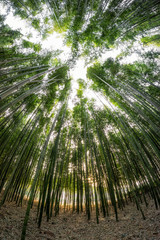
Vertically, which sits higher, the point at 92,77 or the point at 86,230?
the point at 92,77

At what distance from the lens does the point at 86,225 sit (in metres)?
3.46

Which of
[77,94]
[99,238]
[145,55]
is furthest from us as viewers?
[77,94]

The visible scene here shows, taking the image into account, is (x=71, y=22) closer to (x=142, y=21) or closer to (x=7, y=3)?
(x=7, y=3)

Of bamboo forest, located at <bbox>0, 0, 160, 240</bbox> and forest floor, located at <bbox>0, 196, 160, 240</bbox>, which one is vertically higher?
bamboo forest, located at <bbox>0, 0, 160, 240</bbox>

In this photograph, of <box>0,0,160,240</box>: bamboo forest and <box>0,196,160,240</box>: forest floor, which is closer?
<box>0,196,160,240</box>: forest floor

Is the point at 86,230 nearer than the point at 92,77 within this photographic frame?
Yes

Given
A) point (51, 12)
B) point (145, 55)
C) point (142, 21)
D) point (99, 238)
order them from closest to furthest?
point (99, 238)
point (142, 21)
point (145, 55)
point (51, 12)

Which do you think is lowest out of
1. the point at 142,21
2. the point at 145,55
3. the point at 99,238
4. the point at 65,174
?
the point at 99,238

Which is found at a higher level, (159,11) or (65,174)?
(159,11)

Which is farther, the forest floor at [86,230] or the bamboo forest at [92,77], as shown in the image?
the bamboo forest at [92,77]

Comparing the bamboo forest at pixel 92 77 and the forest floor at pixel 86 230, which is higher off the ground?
the bamboo forest at pixel 92 77

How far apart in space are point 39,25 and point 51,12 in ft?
2.00

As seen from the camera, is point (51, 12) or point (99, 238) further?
point (51, 12)

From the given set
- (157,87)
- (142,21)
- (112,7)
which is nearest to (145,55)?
(142,21)
